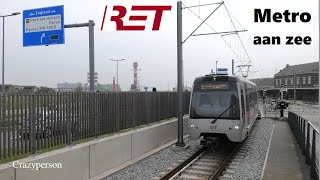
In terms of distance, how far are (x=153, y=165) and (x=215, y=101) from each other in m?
4.22

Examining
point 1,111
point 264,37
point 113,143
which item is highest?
point 264,37

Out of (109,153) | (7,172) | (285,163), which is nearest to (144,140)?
(109,153)

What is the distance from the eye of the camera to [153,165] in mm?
12367

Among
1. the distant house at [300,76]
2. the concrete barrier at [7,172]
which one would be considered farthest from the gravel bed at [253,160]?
the distant house at [300,76]

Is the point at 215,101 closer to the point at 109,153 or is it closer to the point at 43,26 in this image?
the point at 109,153

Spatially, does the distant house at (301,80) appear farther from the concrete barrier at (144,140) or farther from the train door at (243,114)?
the concrete barrier at (144,140)

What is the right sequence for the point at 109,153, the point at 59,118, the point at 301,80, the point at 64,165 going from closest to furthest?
the point at 64,165 → the point at 59,118 → the point at 109,153 → the point at 301,80

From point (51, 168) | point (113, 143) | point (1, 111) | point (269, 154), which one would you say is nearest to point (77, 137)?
point (113, 143)

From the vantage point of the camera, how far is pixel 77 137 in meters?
10.7

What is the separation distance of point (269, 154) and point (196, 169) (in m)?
3.61

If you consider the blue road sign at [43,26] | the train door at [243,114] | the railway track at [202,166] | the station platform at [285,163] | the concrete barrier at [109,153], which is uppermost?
the blue road sign at [43,26]

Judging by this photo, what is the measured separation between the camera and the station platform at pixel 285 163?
34.8ft

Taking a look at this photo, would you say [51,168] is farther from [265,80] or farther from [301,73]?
[265,80]

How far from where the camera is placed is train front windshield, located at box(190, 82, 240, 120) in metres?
15.0
